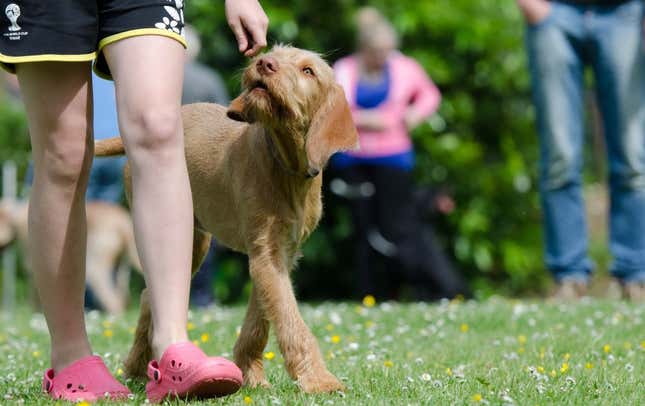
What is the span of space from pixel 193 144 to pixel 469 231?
636cm

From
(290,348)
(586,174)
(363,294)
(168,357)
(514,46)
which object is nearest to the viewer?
(168,357)

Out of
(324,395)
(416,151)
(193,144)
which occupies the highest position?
(193,144)

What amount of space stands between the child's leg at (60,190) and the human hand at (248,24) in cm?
52

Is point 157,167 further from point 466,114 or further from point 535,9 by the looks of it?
point 466,114

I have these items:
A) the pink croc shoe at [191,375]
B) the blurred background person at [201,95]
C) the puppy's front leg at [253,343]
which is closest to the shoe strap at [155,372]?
the pink croc shoe at [191,375]

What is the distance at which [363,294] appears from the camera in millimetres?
9484

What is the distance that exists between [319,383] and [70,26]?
1.46m

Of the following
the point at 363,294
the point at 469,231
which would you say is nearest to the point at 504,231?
the point at 469,231

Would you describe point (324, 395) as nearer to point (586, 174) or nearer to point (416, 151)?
point (416, 151)

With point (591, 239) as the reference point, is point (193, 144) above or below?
above

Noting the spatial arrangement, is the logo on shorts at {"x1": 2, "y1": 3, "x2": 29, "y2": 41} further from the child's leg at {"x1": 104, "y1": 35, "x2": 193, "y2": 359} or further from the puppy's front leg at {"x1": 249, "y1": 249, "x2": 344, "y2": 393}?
the puppy's front leg at {"x1": 249, "y1": 249, "x2": 344, "y2": 393}

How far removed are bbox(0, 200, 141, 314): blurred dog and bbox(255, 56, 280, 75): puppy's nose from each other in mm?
5196

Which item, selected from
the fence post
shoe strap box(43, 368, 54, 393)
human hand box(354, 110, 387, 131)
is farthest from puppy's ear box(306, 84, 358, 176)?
the fence post

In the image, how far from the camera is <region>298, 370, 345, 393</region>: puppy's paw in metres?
Answer: 3.70
